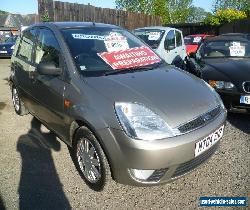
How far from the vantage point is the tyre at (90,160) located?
10.3 feet

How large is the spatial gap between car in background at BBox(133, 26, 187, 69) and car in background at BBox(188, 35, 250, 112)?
6.10 ft

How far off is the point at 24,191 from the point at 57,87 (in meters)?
1.18

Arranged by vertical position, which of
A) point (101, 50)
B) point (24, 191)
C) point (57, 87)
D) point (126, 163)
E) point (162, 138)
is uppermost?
point (101, 50)

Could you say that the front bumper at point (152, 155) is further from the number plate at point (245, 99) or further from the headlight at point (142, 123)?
the number plate at point (245, 99)

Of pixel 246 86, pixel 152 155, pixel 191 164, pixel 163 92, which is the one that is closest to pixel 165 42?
pixel 246 86

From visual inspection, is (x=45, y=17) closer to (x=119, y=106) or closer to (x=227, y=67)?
(x=227, y=67)

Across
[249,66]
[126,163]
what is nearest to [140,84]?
[126,163]

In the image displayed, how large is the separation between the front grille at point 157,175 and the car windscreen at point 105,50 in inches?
51.6

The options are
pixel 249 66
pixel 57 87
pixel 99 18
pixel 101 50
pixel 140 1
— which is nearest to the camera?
pixel 57 87

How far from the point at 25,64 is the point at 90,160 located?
2116mm

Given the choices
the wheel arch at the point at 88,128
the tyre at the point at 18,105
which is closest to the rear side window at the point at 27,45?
the tyre at the point at 18,105

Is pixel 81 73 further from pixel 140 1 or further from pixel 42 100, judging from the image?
pixel 140 1

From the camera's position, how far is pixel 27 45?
493cm

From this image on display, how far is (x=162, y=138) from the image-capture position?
2.83m
